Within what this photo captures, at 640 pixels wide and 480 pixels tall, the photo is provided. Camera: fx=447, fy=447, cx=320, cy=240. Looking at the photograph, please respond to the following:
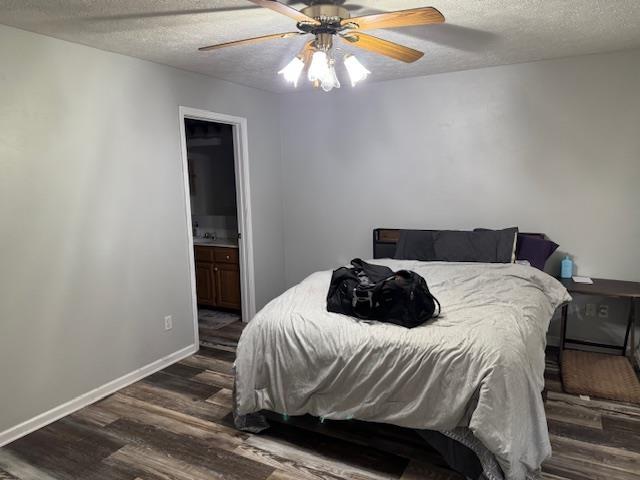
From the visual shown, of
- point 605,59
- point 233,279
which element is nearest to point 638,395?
point 605,59

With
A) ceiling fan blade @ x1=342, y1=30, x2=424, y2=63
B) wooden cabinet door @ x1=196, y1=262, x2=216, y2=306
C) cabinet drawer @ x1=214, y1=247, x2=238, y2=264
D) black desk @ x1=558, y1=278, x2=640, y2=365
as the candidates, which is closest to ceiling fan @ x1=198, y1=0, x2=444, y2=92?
ceiling fan blade @ x1=342, y1=30, x2=424, y2=63

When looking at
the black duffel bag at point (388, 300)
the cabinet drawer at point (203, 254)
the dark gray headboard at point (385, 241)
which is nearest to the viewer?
the black duffel bag at point (388, 300)

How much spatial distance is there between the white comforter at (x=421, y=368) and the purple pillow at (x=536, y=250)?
71cm

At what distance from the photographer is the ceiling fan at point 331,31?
6.22ft

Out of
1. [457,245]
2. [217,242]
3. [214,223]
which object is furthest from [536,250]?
[214,223]

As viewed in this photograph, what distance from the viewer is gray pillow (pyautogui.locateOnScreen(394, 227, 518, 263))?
3.46m

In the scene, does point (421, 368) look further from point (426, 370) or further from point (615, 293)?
point (615, 293)

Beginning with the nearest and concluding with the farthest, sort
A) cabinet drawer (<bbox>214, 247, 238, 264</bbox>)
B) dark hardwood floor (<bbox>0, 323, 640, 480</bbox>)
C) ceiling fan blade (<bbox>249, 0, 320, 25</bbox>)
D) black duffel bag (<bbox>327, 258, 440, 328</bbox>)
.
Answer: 1. ceiling fan blade (<bbox>249, 0, 320, 25</bbox>)
2. dark hardwood floor (<bbox>0, 323, 640, 480</bbox>)
3. black duffel bag (<bbox>327, 258, 440, 328</bbox>)
4. cabinet drawer (<bbox>214, 247, 238, 264</bbox>)

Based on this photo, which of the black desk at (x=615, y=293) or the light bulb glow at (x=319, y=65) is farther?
the black desk at (x=615, y=293)

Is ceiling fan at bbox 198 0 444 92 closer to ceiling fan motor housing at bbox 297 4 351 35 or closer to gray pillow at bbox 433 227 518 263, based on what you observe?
ceiling fan motor housing at bbox 297 4 351 35

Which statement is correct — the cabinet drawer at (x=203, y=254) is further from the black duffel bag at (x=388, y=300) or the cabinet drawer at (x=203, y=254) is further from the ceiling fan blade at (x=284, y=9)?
the ceiling fan blade at (x=284, y=9)

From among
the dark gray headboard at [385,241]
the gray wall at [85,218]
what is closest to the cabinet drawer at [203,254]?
the gray wall at [85,218]

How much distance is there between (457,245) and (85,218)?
2745mm

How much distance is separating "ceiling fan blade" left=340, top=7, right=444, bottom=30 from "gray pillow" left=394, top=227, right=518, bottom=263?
79.7 inches
